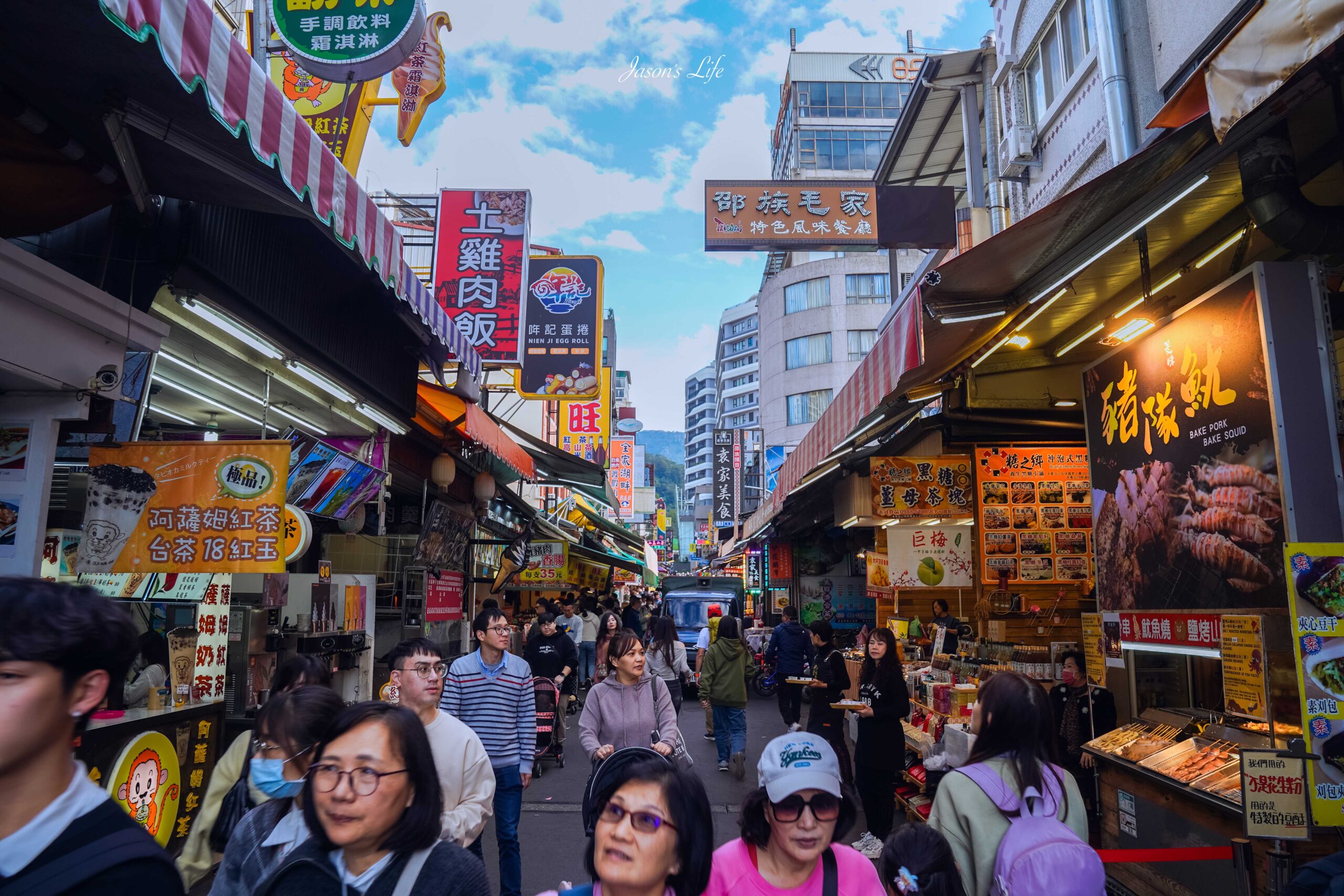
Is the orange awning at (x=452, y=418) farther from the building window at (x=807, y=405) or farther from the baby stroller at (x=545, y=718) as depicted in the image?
the building window at (x=807, y=405)

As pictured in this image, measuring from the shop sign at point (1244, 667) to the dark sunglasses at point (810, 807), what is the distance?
3.29 meters

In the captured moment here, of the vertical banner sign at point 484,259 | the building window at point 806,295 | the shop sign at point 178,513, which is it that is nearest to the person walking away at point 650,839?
the shop sign at point 178,513

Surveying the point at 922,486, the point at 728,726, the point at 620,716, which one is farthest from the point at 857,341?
the point at 620,716

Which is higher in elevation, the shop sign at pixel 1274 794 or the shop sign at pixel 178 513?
the shop sign at pixel 178 513

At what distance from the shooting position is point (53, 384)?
3.87m

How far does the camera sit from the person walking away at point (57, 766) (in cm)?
150

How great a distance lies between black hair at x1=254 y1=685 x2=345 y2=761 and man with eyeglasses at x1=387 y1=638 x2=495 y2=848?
1.69 ft

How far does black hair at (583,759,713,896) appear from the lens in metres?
2.00

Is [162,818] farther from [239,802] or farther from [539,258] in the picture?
[539,258]

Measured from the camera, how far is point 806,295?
47.1 meters

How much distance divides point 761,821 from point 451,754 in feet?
5.93

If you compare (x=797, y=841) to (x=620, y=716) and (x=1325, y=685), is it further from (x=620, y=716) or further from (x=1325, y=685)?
(x=620, y=716)

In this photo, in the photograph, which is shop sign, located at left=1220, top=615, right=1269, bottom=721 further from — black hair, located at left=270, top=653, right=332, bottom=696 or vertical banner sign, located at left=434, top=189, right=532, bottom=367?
vertical banner sign, located at left=434, top=189, right=532, bottom=367

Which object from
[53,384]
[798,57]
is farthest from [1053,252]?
[798,57]
